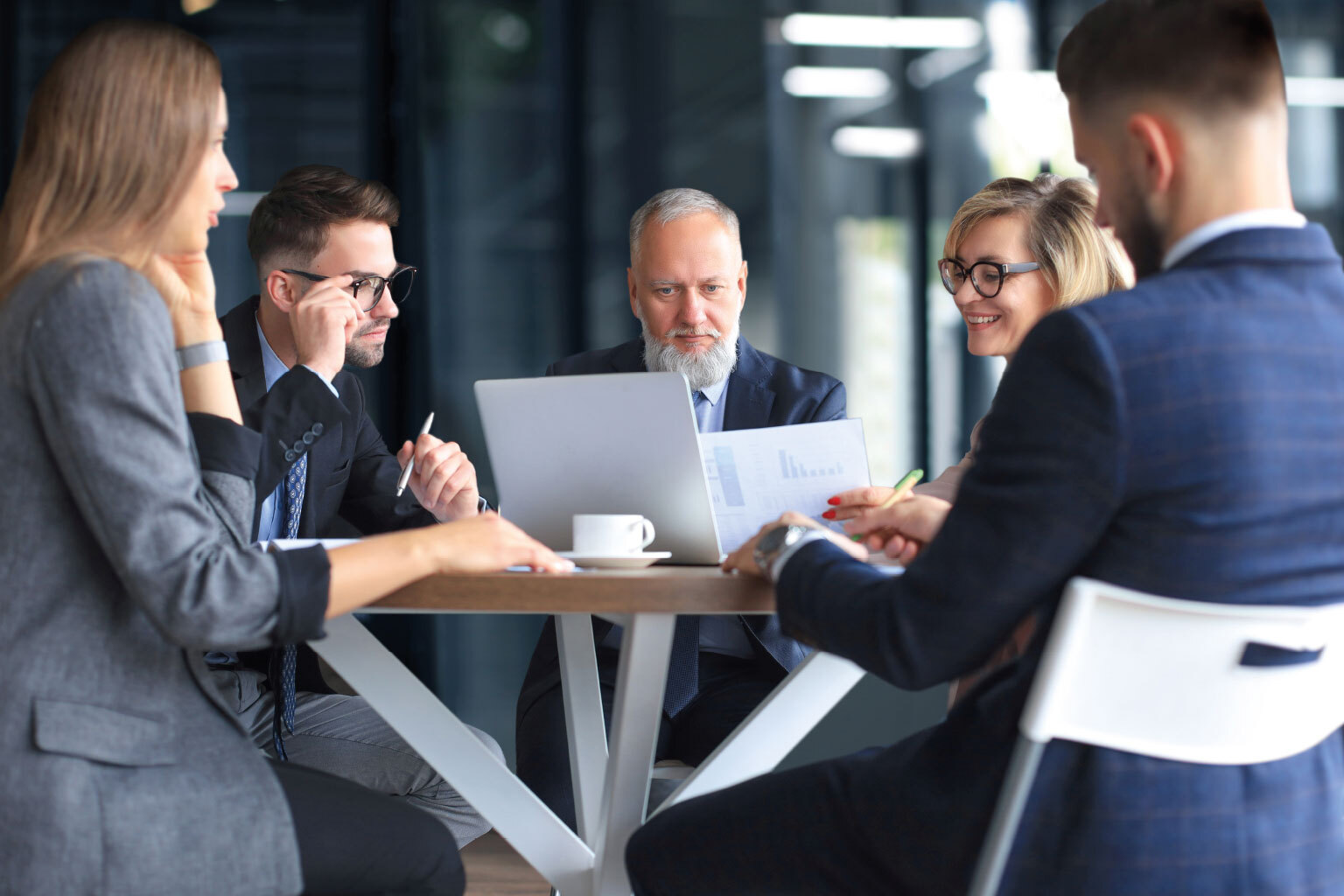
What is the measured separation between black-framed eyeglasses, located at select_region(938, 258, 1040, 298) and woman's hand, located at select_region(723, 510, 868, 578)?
1.21 meters

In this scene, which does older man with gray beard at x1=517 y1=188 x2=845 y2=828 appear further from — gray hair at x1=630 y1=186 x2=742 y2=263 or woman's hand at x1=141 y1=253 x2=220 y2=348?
woman's hand at x1=141 y1=253 x2=220 y2=348

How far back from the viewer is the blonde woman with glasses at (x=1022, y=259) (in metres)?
2.52

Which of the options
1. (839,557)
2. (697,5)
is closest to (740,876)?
(839,557)

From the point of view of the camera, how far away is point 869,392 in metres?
4.38

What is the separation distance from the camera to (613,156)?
430 centimetres

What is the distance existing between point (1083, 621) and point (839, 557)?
1.06 feet

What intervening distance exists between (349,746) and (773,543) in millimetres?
1136

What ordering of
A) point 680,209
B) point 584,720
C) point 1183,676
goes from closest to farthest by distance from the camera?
point 1183,676
point 584,720
point 680,209

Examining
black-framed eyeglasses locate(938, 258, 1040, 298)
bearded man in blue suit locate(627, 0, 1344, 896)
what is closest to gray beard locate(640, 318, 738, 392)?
black-framed eyeglasses locate(938, 258, 1040, 298)

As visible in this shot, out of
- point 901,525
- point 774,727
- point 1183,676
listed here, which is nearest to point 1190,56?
point 1183,676

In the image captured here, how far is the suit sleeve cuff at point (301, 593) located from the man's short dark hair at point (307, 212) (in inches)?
58.4

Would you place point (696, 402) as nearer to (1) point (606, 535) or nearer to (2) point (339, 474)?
(2) point (339, 474)

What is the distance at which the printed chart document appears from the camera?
1.86 m

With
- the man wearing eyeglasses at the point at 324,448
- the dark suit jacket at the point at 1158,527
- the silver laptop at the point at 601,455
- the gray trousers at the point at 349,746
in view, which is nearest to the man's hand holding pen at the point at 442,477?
the man wearing eyeglasses at the point at 324,448
